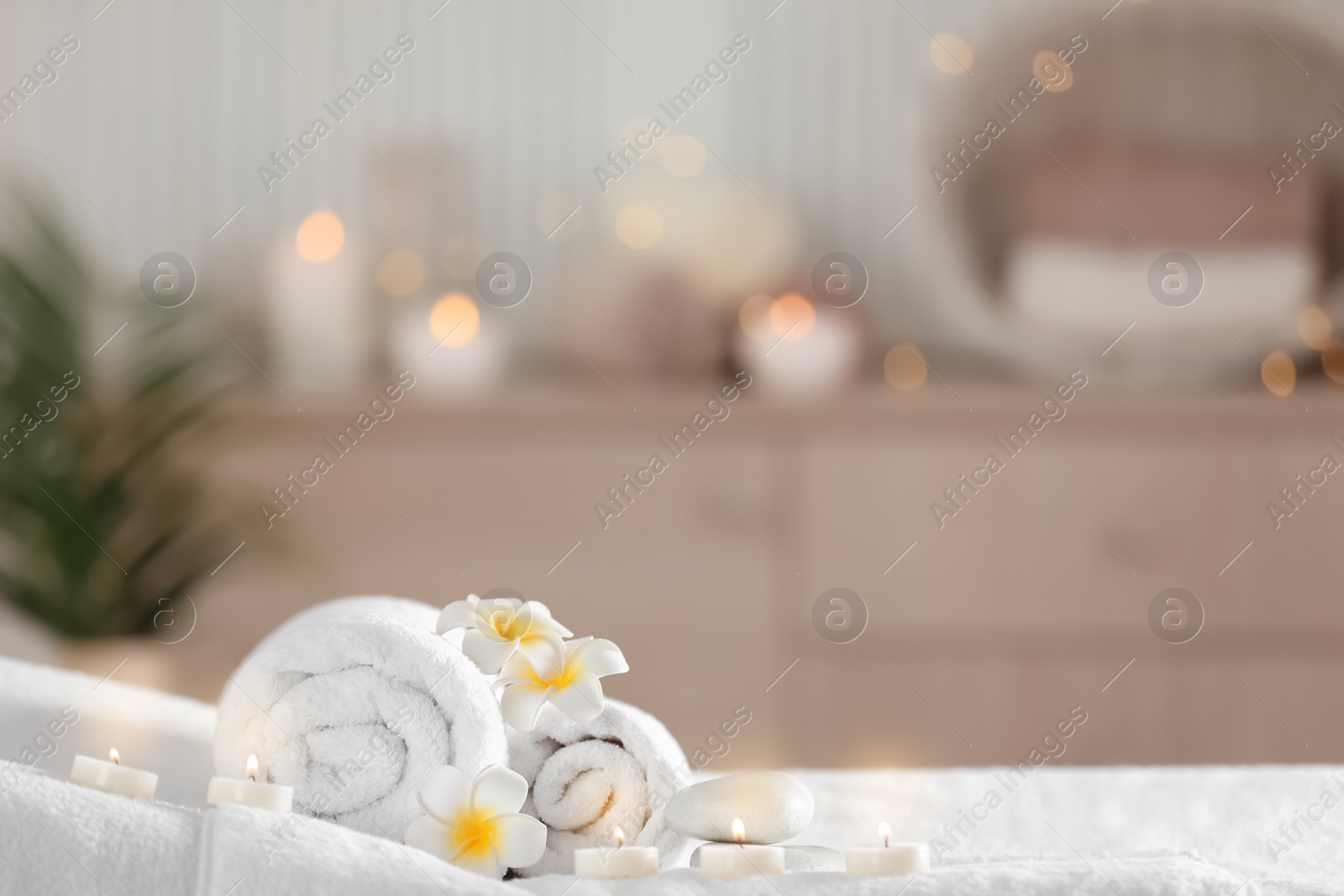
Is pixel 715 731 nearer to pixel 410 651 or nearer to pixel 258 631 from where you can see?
pixel 258 631

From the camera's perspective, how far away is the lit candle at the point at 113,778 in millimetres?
629

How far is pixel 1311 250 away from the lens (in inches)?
81.6

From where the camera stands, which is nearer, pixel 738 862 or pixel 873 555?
pixel 738 862

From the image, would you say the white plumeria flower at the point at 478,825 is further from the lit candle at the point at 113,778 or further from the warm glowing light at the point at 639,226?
the warm glowing light at the point at 639,226

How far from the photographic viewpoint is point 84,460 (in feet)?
6.28

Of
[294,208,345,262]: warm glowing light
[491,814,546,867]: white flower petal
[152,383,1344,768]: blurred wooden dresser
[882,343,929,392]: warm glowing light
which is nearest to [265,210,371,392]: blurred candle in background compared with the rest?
[294,208,345,262]: warm glowing light

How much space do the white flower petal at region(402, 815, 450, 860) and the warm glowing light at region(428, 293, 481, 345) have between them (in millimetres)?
1478

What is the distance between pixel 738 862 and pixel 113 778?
33 cm

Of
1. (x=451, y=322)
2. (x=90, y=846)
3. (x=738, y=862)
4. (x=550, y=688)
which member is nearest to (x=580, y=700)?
(x=550, y=688)

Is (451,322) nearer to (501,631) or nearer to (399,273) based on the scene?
(399,273)

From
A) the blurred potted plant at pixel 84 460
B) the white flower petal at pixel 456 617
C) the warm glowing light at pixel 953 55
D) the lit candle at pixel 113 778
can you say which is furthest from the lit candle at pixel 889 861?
the warm glowing light at pixel 953 55

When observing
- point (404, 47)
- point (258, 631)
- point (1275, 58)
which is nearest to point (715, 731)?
point (258, 631)

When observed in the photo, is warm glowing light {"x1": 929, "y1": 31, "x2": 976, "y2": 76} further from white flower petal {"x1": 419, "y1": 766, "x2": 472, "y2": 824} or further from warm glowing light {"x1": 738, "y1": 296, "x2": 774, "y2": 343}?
white flower petal {"x1": 419, "y1": 766, "x2": 472, "y2": 824}

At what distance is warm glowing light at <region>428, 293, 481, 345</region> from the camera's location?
6.61 feet
